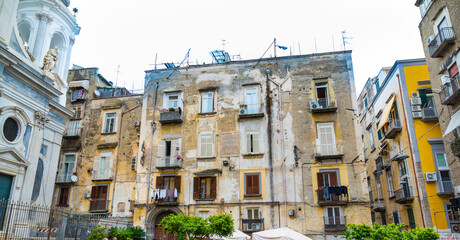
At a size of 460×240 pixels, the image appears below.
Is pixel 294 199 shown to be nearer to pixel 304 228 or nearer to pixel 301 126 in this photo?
pixel 304 228

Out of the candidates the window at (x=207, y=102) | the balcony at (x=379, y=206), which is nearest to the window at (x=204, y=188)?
the window at (x=207, y=102)

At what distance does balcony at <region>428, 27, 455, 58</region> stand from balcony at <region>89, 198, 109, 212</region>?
26234mm

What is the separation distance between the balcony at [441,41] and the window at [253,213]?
50.6ft

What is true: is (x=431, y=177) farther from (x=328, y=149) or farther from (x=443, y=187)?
(x=328, y=149)

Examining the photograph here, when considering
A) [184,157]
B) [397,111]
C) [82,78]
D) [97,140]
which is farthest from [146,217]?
[397,111]

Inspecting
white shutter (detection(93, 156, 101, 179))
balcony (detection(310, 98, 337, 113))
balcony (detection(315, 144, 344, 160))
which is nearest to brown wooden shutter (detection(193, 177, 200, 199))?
balcony (detection(315, 144, 344, 160))

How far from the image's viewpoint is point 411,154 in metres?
26.2

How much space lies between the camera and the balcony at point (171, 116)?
2914 cm

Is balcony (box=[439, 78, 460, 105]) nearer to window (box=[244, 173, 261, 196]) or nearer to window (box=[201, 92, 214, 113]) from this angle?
window (box=[244, 173, 261, 196])

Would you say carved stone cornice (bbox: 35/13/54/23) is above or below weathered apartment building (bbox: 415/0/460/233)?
above

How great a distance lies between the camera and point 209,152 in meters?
28.1

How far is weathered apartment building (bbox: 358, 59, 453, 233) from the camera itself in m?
24.6

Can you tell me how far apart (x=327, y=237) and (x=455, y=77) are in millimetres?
12727

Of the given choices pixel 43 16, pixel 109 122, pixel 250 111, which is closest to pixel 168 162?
pixel 250 111
